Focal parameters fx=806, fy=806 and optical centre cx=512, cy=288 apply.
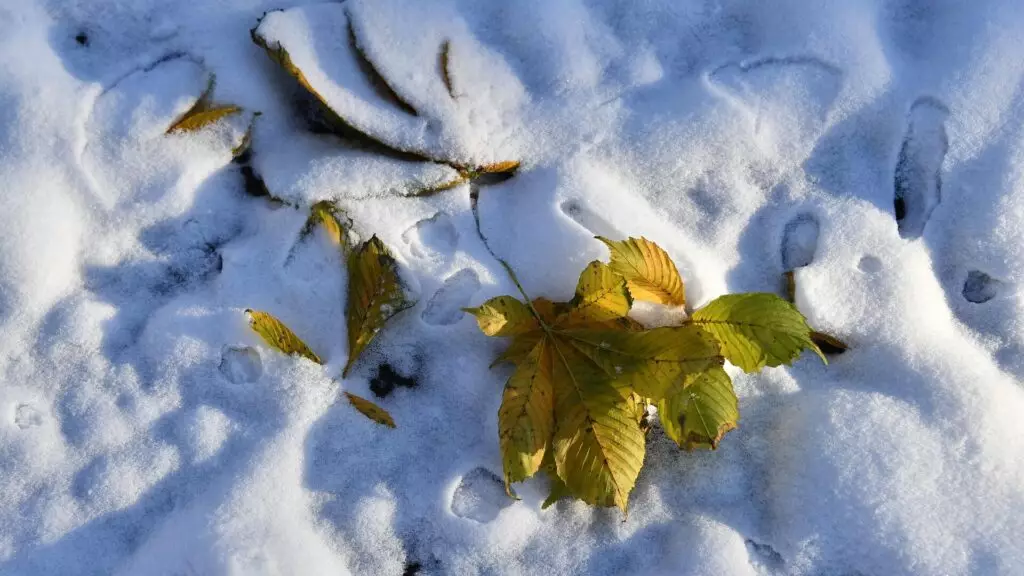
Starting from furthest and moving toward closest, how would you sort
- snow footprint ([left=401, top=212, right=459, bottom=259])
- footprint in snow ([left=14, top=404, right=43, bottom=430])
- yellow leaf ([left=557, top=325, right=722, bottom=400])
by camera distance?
1. snow footprint ([left=401, top=212, right=459, bottom=259])
2. footprint in snow ([left=14, top=404, right=43, bottom=430])
3. yellow leaf ([left=557, top=325, right=722, bottom=400])

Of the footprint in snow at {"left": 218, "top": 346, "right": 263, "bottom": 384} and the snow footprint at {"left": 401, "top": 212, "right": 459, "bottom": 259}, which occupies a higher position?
the snow footprint at {"left": 401, "top": 212, "right": 459, "bottom": 259}

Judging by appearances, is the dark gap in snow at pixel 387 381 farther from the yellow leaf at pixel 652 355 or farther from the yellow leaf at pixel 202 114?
the yellow leaf at pixel 202 114

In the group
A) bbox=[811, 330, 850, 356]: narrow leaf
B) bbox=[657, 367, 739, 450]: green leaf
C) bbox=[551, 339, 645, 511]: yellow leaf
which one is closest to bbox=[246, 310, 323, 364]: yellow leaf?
bbox=[551, 339, 645, 511]: yellow leaf

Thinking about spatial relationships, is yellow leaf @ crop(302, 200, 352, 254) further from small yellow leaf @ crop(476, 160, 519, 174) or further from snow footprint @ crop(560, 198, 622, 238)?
snow footprint @ crop(560, 198, 622, 238)

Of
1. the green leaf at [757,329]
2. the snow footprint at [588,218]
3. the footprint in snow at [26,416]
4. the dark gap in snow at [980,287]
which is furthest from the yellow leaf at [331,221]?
the dark gap in snow at [980,287]

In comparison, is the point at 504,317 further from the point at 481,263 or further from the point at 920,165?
the point at 920,165

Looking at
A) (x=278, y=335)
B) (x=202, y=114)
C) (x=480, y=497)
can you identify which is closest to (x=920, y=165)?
(x=480, y=497)

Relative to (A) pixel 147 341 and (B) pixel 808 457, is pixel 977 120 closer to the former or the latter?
(B) pixel 808 457
